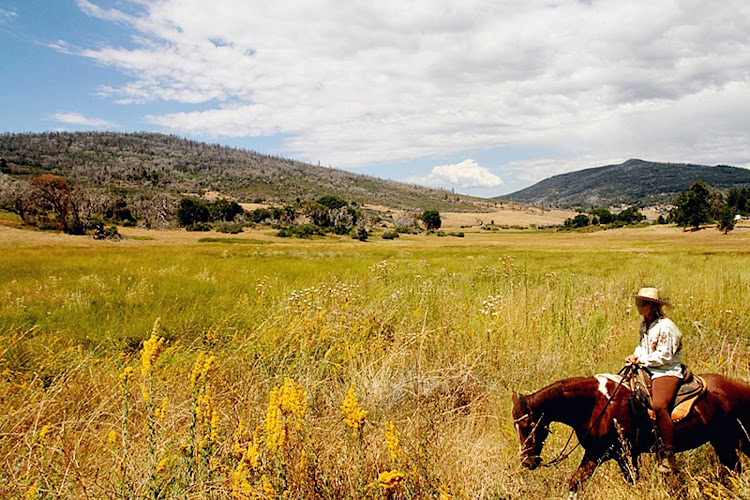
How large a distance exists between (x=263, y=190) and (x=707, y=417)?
561 feet

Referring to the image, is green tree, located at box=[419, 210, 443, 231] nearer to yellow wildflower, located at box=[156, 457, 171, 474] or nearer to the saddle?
the saddle

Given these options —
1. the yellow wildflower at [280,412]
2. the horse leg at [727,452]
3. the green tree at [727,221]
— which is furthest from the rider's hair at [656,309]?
the green tree at [727,221]

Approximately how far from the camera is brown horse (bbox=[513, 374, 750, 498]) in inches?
131

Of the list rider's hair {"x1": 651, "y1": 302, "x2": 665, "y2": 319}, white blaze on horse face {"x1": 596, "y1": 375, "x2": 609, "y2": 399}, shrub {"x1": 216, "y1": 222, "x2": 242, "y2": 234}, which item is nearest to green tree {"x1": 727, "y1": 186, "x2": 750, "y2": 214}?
shrub {"x1": 216, "y1": 222, "x2": 242, "y2": 234}

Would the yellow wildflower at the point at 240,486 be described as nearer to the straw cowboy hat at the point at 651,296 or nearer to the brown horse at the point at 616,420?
the brown horse at the point at 616,420

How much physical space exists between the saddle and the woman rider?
0.15 feet

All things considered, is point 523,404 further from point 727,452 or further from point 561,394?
point 727,452

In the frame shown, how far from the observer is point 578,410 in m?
3.46

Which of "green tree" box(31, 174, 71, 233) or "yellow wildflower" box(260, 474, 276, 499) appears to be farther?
"green tree" box(31, 174, 71, 233)

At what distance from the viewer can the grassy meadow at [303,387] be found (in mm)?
2615

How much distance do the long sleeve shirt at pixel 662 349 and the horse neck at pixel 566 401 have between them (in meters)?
0.58

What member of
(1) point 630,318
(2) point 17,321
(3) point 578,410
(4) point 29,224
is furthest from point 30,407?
(4) point 29,224

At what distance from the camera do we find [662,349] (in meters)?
3.40

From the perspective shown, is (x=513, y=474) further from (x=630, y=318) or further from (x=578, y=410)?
(x=630, y=318)
